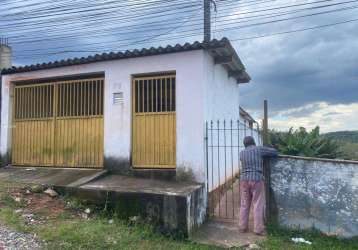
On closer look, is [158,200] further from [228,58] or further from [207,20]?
[207,20]

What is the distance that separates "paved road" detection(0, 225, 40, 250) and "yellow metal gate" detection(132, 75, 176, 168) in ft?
10.1

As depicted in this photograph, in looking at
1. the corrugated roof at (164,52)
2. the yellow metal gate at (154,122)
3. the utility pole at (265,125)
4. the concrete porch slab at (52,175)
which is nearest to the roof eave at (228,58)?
the corrugated roof at (164,52)

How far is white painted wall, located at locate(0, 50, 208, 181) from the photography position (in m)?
7.55

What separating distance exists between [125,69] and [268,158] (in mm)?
3803

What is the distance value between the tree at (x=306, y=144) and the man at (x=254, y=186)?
7.12 metres

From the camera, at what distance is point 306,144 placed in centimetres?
1343

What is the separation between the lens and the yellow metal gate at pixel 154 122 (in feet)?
26.1

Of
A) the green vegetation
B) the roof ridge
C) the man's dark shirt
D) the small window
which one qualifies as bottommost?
the green vegetation

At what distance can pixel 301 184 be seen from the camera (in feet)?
21.6

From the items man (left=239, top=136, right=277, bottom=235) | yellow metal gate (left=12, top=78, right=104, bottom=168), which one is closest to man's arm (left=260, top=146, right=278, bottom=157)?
man (left=239, top=136, right=277, bottom=235)

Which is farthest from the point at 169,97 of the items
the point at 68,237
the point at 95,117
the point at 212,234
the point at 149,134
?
the point at 68,237

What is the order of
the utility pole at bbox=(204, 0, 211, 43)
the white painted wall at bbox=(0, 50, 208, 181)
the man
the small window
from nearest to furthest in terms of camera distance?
1. the man
2. the white painted wall at bbox=(0, 50, 208, 181)
3. the small window
4. the utility pole at bbox=(204, 0, 211, 43)

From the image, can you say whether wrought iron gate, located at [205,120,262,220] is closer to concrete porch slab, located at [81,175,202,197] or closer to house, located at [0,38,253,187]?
house, located at [0,38,253,187]

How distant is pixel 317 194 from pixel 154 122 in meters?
3.67
